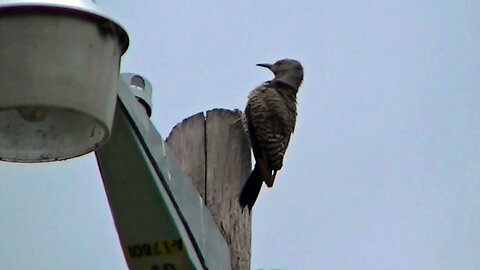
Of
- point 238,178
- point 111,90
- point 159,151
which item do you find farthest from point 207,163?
point 111,90

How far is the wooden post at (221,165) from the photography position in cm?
339

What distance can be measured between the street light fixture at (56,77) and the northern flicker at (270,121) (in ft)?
3.68

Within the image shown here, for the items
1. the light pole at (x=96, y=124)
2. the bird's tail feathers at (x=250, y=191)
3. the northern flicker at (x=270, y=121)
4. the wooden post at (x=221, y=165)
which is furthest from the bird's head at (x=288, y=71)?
the light pole at (x=96, y=124)

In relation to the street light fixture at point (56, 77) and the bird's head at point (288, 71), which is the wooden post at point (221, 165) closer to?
the street light fixture at point (56, 77)

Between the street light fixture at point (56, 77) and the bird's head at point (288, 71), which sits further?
the bird's head at point (288, 71)

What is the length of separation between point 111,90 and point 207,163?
122 centimetres

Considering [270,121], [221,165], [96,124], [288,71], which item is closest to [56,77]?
[96,124]

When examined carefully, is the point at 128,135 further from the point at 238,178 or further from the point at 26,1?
the point at 238,178

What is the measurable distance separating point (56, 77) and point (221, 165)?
4.53ft

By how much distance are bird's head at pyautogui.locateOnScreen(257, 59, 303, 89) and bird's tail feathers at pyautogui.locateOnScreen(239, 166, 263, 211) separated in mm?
2125

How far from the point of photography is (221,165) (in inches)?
140

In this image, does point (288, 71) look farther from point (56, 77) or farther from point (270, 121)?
point (56, 77)

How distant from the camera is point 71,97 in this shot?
2.25 meters

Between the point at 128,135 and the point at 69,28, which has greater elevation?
the point at 69,28
